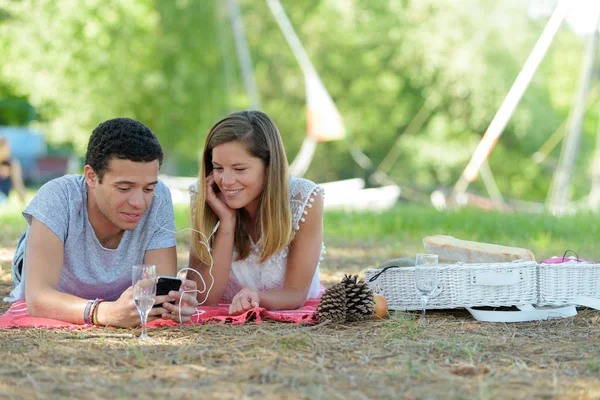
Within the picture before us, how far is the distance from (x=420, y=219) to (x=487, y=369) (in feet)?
18.9

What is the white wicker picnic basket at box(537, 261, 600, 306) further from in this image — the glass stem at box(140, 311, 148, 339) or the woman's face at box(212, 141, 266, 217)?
the glass stem at box(140, 311, 148, 339)

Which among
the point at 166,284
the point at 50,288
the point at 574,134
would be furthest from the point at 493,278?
the point at 574,134

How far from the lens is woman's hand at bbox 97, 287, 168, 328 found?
337cm

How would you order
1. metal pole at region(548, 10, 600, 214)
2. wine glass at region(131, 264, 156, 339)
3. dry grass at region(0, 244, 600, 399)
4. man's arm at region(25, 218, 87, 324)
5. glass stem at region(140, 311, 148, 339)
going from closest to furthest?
dry grass at region(0, 244, 600, 399) < wine glass at region(131, 264, 156, 339) < glass stem at region(140, 311, 148, 339) < man's arm at region(25, 218, 87, 324) < metal pole at region(548, 10, 600, 214)

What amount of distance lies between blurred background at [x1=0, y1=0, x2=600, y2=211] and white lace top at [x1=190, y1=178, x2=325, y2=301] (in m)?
12.5

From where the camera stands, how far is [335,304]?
142 inches

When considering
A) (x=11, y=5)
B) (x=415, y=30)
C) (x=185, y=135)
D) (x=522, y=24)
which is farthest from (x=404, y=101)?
(x=11, y=5)

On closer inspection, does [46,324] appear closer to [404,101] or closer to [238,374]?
[238,374]

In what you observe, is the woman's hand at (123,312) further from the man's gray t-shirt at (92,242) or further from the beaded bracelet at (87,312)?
the man's gray t-shirt at (92,242)

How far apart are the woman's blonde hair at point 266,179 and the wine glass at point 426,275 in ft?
2.50

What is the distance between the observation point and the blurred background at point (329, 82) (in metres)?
20.6

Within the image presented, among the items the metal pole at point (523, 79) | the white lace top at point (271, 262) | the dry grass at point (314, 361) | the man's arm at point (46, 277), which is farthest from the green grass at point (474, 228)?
the man's arm at point (46, 277)

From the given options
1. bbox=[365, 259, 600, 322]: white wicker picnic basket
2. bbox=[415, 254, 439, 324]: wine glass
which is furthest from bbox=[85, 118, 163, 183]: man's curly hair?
bbox=[365, 259, 600, 322]: white wicker picnic basket

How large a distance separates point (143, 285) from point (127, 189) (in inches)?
21.6
